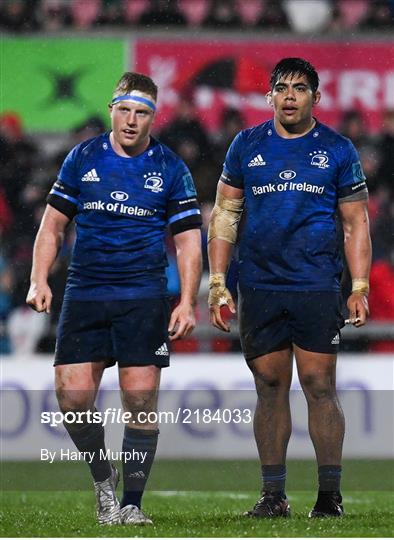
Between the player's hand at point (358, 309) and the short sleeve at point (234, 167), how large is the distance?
0.68 metres

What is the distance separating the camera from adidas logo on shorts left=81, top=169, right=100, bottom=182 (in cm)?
562

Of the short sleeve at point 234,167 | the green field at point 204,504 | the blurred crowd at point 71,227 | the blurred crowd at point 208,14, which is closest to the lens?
the green field at point 204,504

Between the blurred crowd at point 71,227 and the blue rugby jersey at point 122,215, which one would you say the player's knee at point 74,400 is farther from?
the blurred crowd at point 71,227

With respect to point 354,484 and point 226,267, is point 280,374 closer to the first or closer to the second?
point 226,267

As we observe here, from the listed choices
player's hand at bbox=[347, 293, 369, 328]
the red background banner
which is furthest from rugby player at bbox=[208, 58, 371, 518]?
the red background banner

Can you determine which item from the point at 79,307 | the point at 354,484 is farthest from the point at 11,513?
the point at 354,484

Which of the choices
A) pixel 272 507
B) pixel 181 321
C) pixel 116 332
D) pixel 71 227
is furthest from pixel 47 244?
pixel 71 227

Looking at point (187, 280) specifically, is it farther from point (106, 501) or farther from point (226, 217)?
point (106, 501)

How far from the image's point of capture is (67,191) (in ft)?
18.7

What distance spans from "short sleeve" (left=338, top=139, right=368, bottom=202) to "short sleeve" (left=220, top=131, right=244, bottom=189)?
1.39ft

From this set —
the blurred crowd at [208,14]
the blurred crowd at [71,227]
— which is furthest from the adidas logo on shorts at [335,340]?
the blurred crowd at [208,14]

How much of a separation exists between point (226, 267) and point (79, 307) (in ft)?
2.18

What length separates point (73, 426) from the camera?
18.7 ft

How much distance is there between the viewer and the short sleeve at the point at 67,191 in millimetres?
5688
